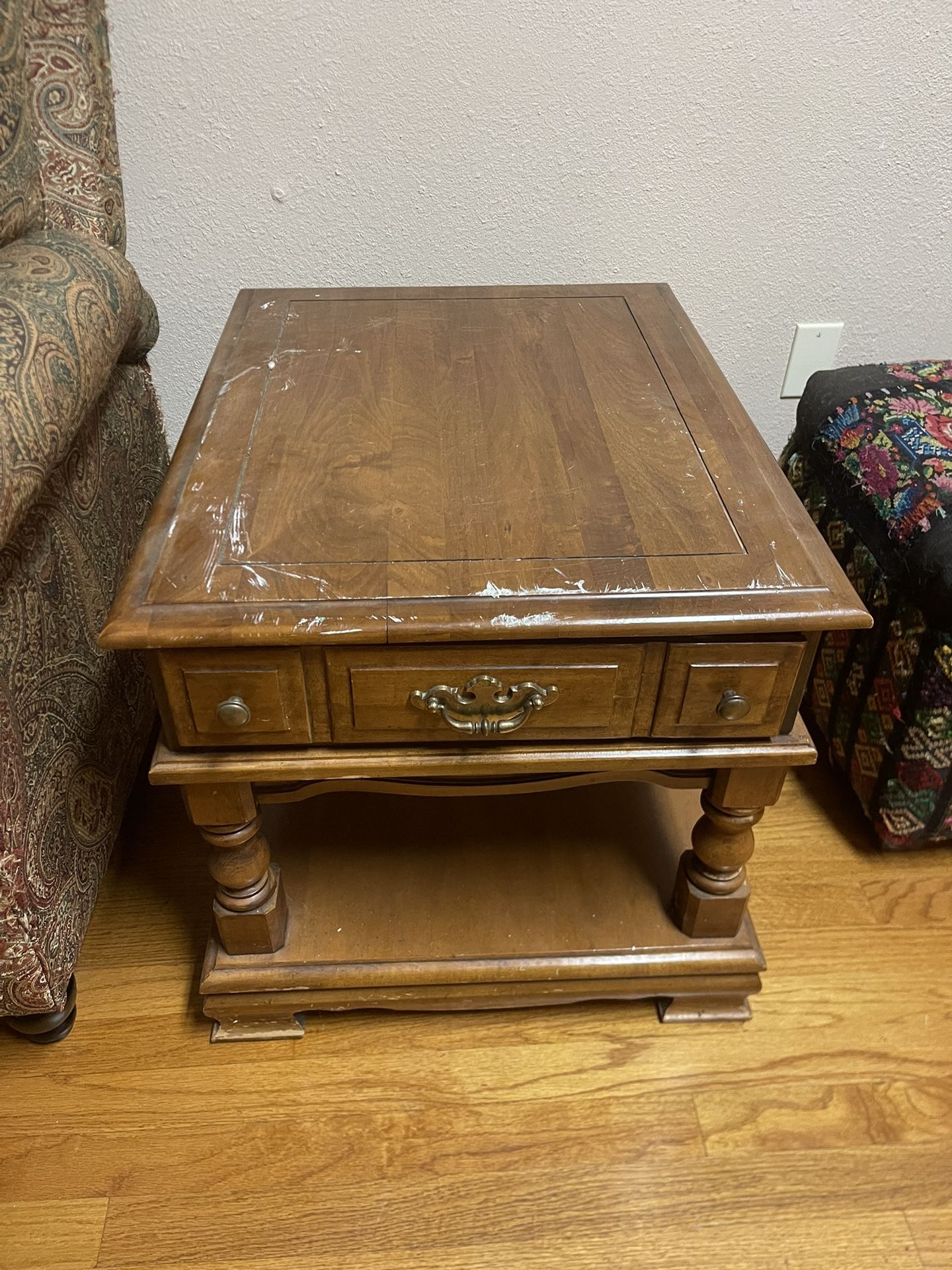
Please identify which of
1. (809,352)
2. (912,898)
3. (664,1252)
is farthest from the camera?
(809,352)

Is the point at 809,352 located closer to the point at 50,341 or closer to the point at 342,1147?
the point at 50,341

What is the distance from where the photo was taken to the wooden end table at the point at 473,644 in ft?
2.29

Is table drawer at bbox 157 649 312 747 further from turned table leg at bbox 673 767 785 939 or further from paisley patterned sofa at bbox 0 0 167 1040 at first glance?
turned table leg at bbox 673 767 785 939

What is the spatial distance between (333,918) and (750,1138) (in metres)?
0.47

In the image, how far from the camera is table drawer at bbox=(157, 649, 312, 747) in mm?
696

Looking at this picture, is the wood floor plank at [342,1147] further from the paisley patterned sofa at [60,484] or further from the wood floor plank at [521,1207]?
the paisley patterned sofa at [60,484]

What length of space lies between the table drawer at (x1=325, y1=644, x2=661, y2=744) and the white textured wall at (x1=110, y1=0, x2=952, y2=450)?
2.61ft

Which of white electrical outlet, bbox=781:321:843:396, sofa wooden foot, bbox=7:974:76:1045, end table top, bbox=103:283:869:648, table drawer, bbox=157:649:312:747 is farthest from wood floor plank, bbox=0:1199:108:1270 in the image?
white electrical outlet, bbox=781:321:843:396

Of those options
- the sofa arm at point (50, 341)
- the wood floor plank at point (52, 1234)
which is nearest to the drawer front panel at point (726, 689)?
the sofa arm at point (50, 341)

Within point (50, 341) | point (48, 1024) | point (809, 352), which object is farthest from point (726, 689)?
point (809, 352)

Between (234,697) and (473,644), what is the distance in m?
0.19

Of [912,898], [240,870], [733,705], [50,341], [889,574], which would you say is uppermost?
[50,341]

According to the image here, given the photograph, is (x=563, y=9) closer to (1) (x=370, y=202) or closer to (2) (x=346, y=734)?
(1) (x=370, y=202)

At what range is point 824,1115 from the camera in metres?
0.92
